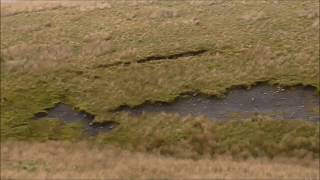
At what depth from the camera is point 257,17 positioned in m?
38.2

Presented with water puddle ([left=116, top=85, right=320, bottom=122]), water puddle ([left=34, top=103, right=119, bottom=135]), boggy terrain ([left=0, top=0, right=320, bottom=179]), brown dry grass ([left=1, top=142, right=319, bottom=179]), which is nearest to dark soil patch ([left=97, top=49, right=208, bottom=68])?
boggy terrain ([left=0, top=0, right=320, bottom=179])

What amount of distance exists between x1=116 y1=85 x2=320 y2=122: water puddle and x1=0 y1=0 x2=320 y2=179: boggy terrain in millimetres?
218

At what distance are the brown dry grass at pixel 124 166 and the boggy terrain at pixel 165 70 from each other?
3.13 feet

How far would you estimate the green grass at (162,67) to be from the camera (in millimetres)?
23891

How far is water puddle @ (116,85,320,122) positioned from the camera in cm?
2512

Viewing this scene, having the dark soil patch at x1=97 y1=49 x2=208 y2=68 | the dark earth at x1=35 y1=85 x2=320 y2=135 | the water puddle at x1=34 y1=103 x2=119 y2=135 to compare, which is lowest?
the water puddle at x1=34 y1=103 x2=119 y2=135

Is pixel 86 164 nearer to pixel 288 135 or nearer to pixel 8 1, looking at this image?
pixel 288 135

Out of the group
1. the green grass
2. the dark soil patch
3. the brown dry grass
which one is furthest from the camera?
the dark soil patch

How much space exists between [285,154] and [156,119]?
6.29m

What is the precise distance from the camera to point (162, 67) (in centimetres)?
3102

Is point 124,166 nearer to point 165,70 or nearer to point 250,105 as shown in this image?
point 250,105

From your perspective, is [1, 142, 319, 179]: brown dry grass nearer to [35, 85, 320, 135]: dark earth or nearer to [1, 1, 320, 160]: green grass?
[1, 1, 320, 160]: green grass

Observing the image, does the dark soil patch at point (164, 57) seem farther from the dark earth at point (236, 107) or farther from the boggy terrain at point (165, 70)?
the dark earth at point (236, 107)

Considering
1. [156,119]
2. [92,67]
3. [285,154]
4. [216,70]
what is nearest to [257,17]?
[216,70]
